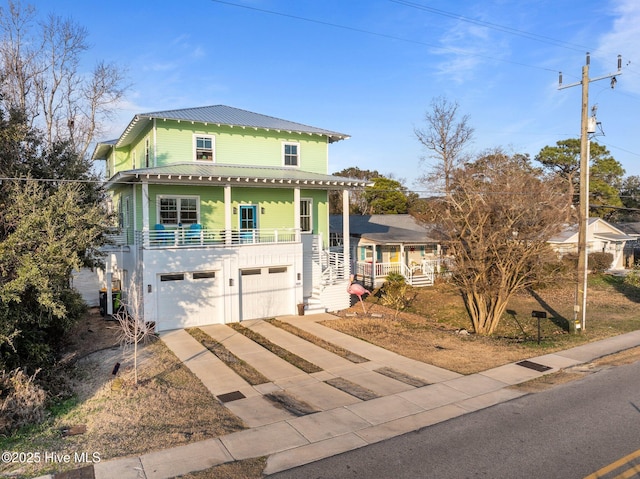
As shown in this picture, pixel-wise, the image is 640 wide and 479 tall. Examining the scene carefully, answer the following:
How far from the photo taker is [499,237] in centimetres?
1577

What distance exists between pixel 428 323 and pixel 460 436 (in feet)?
37.2

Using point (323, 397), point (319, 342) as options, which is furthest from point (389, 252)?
point (323, 397)

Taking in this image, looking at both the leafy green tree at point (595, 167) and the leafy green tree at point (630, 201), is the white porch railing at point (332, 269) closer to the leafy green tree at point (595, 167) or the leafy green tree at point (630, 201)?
the leafy green tree at point (595, 167)

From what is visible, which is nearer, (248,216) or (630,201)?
(248,216)

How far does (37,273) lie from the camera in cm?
967

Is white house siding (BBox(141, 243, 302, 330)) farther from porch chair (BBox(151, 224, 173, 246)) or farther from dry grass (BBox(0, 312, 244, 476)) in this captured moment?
dry grass (BBox(0, 312, 244, 476))

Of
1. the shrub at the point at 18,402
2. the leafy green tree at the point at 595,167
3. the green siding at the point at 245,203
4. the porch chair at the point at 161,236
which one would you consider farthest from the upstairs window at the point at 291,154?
the leafy green tree at the point at 595,167

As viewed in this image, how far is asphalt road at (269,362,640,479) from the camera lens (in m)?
6.68

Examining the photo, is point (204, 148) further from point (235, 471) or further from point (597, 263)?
point (597, 263)

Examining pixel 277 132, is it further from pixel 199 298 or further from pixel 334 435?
pixel 334 435

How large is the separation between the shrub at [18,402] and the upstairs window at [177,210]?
10.3 metres

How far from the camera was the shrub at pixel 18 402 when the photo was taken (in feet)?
28.1

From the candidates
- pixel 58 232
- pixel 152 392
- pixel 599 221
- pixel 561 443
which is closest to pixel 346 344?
pixel 152 392

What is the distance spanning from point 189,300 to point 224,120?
8.55m
